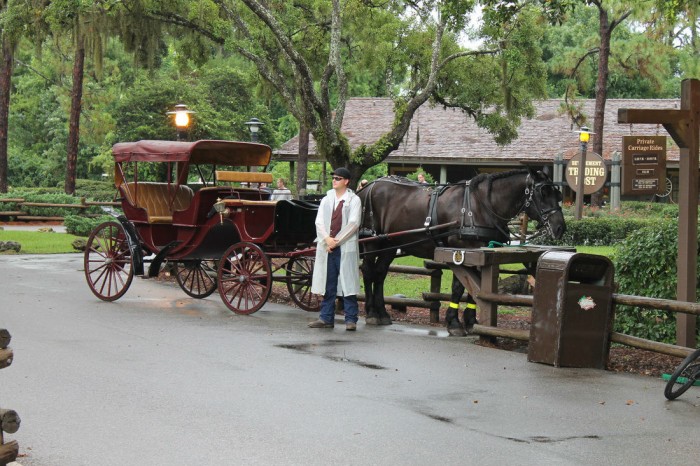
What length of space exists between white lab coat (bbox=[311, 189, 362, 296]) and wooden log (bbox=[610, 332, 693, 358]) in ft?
11.7

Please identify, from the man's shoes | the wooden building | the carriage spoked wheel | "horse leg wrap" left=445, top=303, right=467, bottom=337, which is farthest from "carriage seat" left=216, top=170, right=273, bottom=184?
the wooden building

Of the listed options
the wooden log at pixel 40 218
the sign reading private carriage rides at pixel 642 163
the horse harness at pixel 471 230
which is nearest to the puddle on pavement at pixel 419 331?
the horse harness at pixel 471 230

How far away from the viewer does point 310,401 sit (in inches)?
335

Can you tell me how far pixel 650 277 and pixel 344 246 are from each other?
365 centimetres

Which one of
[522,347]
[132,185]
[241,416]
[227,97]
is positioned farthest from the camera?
[227,97]

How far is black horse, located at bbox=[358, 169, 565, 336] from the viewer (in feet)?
41.0

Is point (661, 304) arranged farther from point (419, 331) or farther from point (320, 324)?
point (320, 324)

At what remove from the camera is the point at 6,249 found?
978 inches

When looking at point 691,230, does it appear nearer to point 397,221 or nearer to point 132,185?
point 397,221

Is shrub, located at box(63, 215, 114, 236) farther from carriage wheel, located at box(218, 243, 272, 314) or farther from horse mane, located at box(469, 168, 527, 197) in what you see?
horse mane, located at box(469, 168, 527, 197)

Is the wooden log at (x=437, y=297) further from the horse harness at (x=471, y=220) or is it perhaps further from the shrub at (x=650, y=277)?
the shrub at (x=650, y=277)

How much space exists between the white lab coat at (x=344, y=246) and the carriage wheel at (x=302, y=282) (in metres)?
1.64

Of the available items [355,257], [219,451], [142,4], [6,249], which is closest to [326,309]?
[355,257]

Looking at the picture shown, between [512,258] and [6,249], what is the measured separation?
1637 centimetres
